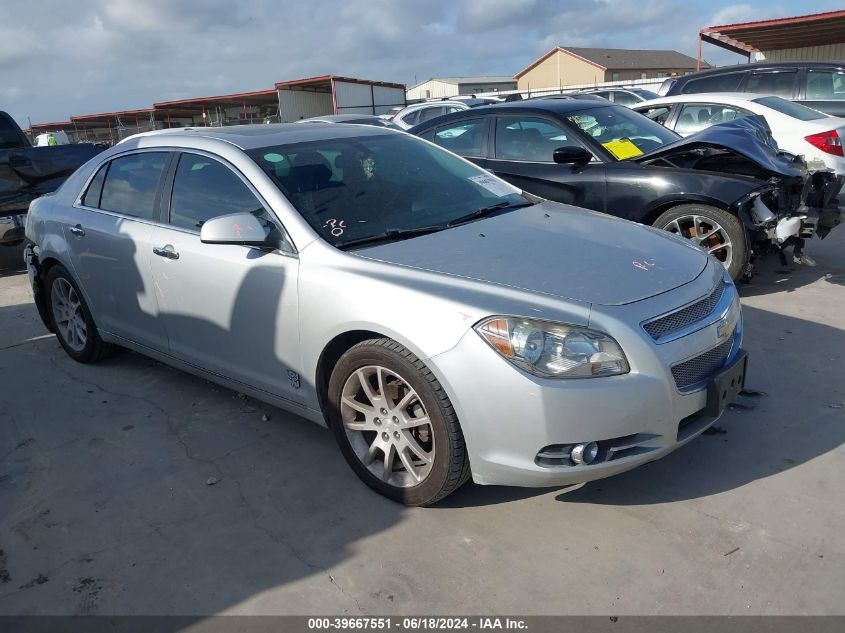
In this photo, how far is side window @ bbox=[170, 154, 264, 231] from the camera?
145 inches

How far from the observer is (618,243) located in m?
3.41

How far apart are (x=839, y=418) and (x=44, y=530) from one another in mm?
3944

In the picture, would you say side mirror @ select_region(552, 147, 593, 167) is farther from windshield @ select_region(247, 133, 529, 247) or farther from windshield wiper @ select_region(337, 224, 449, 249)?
windshield wiper @ select_region(337, 224, 449, 249)

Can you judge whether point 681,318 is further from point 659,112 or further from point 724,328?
point 659,112

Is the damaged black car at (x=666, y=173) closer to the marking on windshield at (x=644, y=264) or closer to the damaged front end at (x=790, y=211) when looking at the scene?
the damaged front end at (x=790, y=211)

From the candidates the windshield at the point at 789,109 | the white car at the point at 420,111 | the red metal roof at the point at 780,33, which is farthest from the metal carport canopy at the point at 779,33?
the windshield at the point at 789,109

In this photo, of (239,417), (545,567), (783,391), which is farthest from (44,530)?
(783,391)

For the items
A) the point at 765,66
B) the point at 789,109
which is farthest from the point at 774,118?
the point at 765,66

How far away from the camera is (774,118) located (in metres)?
8.40

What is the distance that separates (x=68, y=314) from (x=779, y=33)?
77.0 ft

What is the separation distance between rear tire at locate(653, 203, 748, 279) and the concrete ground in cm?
139

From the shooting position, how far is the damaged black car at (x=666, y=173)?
18.0 ft

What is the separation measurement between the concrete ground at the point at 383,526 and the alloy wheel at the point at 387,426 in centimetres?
18

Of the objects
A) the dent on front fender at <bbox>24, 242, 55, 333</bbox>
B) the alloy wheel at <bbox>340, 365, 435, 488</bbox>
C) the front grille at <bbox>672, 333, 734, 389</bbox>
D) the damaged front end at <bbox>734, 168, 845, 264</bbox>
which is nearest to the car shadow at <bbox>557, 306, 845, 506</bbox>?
the front grille at <bbox>672, 333, 734, 389</bbox>
